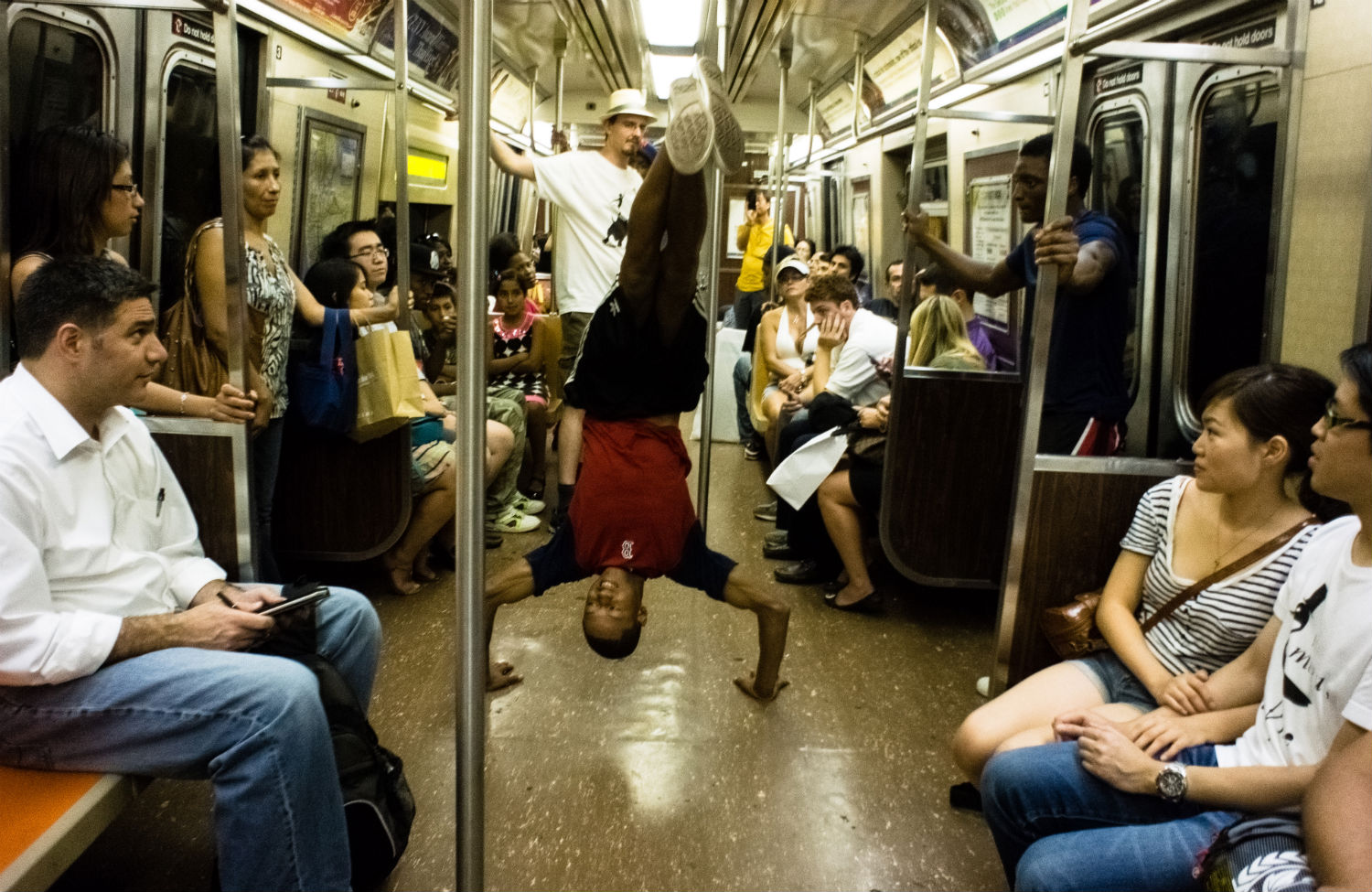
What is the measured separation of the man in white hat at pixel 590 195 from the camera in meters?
4.11

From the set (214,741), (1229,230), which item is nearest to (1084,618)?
(1229,230)

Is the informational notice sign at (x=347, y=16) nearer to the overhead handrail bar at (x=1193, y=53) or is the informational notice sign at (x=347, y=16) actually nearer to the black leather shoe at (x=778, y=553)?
the black leather shoe at (x=778, y=553)

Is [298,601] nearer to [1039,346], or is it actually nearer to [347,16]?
[1039,346]

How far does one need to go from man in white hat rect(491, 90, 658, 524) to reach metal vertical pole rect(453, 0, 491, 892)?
294 cm

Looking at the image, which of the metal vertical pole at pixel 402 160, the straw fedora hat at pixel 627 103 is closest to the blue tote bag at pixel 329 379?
the metal vertical pole at pixel 402 160

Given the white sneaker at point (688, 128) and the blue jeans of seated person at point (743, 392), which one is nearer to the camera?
the white sneaker at point (688, 128)

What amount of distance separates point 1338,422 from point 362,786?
1997 mm

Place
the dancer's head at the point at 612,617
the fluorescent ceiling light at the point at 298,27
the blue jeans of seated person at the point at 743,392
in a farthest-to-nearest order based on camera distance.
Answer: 1. the blue jeans of seated person at the point at 743,392
2. the fluorescent ceiling light at the point at 298,27
3. the dancer's head at the point at 612,617

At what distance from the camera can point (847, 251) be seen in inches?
276

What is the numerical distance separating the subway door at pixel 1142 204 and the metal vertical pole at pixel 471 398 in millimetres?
3034

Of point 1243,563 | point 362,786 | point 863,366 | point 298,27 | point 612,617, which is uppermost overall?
point 298,27

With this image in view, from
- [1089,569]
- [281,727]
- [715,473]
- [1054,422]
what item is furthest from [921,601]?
[281,727]

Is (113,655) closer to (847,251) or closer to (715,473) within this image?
(715,473)

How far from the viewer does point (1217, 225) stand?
344 centimetres
